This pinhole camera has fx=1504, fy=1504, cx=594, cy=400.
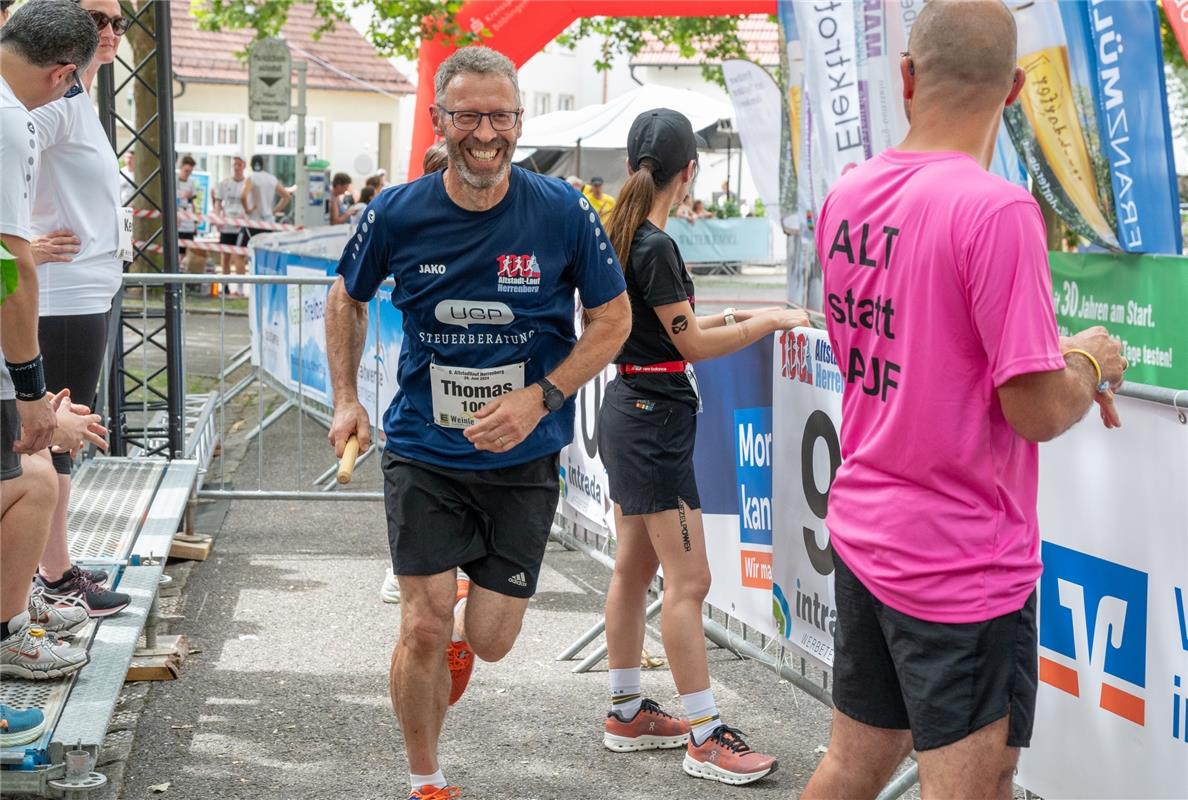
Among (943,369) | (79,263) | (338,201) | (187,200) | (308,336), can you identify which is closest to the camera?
(943,369)

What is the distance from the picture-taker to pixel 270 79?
A: 21750mm

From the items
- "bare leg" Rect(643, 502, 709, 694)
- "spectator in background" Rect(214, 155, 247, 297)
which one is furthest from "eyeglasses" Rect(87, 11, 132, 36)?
"spectator in background" Rect(214, 155, 247, 297)

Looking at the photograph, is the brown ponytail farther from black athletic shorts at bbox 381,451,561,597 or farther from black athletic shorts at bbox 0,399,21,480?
black athletic shorts at bbox 0,399,21,480

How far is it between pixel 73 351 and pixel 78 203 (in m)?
0.52

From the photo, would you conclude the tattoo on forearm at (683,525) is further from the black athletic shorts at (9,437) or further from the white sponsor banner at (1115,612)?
the black athletic shorts at (9,437)

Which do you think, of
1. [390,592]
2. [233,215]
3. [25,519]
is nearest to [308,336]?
[390,592]

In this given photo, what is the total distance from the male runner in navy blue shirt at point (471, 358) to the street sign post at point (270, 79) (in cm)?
1820

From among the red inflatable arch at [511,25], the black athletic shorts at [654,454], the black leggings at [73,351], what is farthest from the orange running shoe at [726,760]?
the red inflatable arch at [511,25]

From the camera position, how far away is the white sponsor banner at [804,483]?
183 inches

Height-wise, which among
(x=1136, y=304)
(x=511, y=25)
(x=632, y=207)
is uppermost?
(x=511, y=25)

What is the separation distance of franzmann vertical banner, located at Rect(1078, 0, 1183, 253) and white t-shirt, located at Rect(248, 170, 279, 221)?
21537 millimetres

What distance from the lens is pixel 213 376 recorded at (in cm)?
1438

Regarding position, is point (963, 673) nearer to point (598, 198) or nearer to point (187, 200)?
point (598, 198)

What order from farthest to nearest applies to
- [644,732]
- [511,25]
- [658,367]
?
[511,25] < [644,732] < [658,367]
